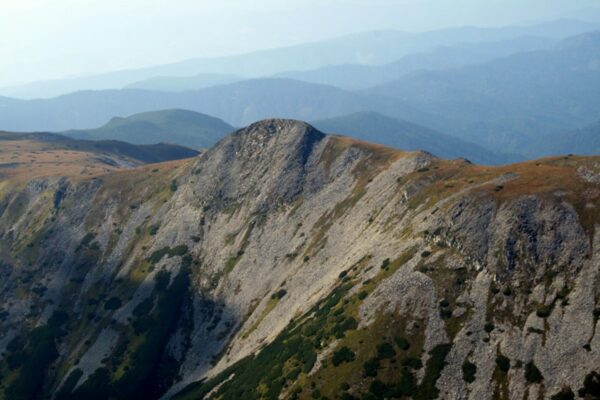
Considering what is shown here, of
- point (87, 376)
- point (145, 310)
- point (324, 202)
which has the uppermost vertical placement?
point (324, 202)

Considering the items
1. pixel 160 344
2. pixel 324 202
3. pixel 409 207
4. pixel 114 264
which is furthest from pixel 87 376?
pixel 409 207

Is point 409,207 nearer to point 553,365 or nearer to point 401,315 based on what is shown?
point 401,315

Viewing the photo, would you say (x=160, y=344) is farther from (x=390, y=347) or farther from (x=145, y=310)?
(x=390, y=347)

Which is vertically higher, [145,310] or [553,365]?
[553,365]

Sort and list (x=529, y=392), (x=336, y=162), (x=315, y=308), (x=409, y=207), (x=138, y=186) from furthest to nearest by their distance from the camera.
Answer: (x=138, y=186)
(x=336, y=162)
(x=409, y=207)
(x=315, y=308)
(x=529, y=392)

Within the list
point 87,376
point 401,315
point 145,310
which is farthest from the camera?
point 145,310

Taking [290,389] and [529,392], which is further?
[290,389]
